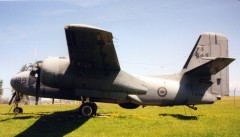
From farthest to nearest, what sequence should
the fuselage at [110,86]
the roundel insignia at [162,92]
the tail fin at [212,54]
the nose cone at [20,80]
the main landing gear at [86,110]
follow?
the tail fin at [212,54]
the nose cone at [20,80]
the roundel insignia at [162,92]
the main landing gear at [86,110]
the fuselage at [110,86]

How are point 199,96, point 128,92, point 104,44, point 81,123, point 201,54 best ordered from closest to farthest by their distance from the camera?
1. point 104,44
2. point 81,123
3. point 128,92
4. point 199,96
5. point 201,54

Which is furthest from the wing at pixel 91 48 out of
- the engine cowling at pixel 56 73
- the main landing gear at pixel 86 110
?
the main landing gear at pixel 86 110

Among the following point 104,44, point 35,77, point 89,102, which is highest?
point 104,44

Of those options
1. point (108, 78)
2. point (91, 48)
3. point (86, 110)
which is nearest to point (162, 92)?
point (108, 78)

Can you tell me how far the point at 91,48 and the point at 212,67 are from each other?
7.70 meters

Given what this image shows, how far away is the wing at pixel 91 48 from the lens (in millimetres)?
12461

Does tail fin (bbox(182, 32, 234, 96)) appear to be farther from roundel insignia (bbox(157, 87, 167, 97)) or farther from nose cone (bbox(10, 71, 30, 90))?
nose cone (bbox(10, 71, 30, 90))

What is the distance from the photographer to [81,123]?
14.5m

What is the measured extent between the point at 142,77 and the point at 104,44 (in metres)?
5.48

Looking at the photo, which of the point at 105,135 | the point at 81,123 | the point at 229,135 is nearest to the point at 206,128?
the point at 229,135

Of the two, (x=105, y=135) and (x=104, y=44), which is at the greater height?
(x=104, y=44)

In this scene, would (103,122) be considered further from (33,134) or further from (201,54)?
(201,54)

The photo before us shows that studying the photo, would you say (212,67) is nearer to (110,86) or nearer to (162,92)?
(162,92)

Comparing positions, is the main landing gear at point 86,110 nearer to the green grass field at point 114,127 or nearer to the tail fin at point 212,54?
the green grass field at point 114,127
